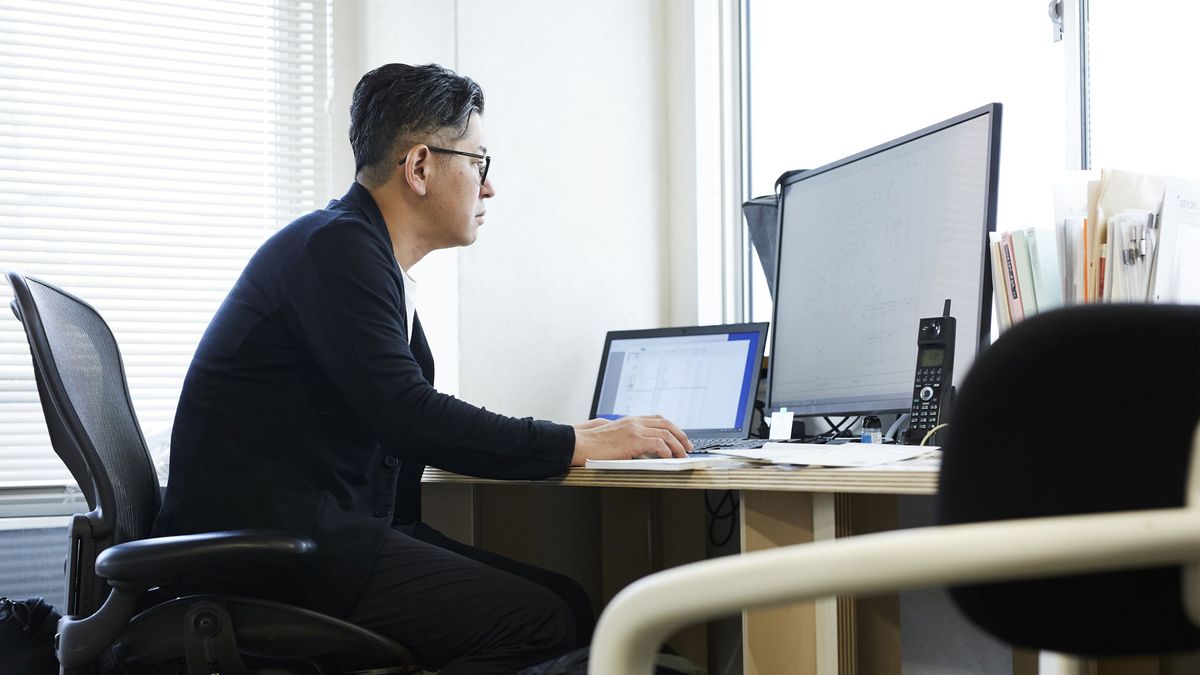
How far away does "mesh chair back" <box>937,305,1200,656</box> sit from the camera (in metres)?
0.57

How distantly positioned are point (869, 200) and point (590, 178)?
2.86 feet

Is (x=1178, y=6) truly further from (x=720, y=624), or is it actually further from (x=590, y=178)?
(x=720, y=624)

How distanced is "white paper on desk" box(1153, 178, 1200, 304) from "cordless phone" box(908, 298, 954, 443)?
0.31 metres

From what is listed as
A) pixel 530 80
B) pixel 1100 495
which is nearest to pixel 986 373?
pixel 1100 495

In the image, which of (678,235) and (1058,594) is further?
(678,235)

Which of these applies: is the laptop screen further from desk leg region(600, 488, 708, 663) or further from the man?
the man

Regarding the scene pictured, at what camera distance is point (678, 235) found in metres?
2.86

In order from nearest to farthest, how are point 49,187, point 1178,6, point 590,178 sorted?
1. point 1178,6
2. point 49,187
3. point 590,178

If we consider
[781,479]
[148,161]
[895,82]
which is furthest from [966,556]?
[148,161]

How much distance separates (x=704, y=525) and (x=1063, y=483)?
196cm

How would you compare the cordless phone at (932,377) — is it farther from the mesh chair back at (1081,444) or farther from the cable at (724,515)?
→ the mesh chair back at (1081,444)

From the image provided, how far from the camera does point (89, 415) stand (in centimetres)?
151

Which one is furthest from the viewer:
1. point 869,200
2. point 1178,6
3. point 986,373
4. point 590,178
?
point 590,178

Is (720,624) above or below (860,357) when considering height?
below
